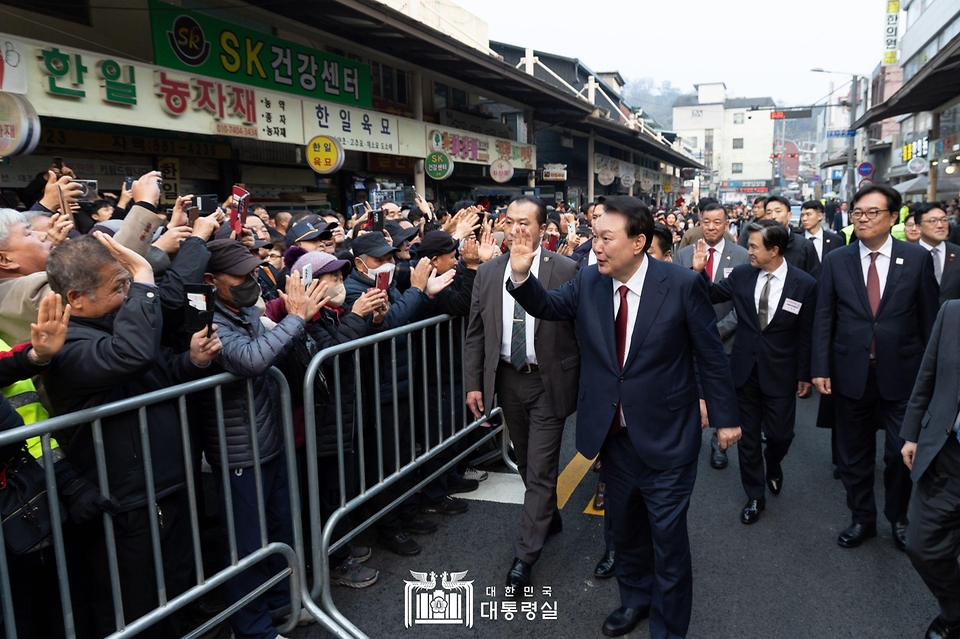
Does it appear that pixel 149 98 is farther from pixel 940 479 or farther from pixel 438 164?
pixel 940 479

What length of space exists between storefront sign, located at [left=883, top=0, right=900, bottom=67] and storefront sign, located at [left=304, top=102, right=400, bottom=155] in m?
33.9

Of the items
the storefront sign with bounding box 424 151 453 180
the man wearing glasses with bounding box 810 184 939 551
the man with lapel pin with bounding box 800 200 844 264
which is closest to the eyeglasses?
the man wearing glasses with bounding box 810 184 939 551

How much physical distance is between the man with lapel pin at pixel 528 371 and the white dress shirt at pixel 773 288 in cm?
149

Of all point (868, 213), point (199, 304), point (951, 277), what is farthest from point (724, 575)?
point (951, 277)

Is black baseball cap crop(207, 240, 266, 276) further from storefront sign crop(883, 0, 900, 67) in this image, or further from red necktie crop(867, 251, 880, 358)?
storefront sign crop(883, 0, 900, 67)

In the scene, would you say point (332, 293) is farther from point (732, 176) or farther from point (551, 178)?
point (732, 176)

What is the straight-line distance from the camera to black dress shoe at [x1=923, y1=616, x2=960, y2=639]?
3068mm

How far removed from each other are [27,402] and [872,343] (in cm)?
441

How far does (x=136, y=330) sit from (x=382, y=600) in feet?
6.53

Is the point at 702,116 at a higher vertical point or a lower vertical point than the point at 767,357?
higher

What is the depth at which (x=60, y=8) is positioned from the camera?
27.6 feet

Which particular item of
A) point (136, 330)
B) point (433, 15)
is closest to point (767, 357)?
point (136, 330)

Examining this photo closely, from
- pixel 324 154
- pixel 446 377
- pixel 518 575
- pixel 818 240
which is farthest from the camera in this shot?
pixel 324 154

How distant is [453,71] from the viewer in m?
15.4
